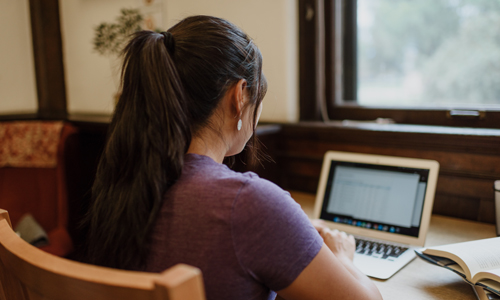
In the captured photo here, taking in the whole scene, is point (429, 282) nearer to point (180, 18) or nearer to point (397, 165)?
point (397, 165)

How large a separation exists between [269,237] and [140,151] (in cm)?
27

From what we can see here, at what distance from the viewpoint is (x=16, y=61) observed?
2.50 meters

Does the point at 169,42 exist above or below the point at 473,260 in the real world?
above

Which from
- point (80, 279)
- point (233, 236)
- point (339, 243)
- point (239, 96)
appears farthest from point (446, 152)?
point (80, 279)

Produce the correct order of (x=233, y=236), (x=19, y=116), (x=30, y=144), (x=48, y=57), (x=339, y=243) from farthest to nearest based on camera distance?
(x=48, y=57) < (x=19, y=116) < (x=30, y=144) < (x=339, y=243) < (x=233, y=236)

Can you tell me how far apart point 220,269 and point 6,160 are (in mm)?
1776

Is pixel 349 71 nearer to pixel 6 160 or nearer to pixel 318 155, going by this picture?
pixel 318 155

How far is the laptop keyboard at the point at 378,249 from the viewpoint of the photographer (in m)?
1.07

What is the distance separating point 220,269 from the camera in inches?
25.2

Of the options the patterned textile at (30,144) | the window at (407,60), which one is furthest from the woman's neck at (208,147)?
the patterned textile at (30,144)

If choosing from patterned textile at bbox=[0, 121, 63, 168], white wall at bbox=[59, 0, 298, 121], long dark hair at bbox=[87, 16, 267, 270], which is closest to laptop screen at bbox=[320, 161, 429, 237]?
white wall at bbox=[59, 0, 298, 121]

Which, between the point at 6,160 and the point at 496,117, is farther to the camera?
the point at 6,160

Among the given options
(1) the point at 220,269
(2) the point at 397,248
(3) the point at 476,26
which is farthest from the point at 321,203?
(3) the point at 476,26

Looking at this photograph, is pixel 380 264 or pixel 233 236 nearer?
pixel 233 236
